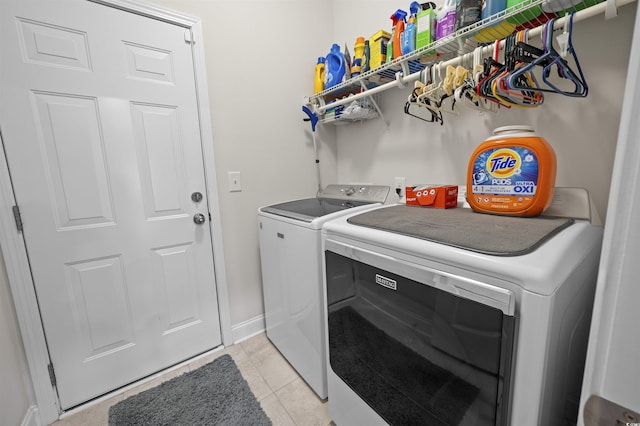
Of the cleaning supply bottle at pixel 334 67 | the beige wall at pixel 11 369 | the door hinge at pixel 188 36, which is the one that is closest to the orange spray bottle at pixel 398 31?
the cleaning supply bottle at pixel 334 67

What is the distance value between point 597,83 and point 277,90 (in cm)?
171

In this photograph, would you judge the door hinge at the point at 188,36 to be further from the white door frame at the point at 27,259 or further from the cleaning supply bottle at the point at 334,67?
the cleaning supply bottle at the point at 334,67

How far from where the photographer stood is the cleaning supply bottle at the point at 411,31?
1272 millimetres

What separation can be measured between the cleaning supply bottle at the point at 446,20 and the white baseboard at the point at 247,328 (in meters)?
2.10

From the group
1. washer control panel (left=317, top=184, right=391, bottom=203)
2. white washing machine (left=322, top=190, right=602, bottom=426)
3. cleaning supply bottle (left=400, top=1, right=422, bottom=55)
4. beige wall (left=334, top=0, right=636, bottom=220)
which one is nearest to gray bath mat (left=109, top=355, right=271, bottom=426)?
white washing machine (left=322, top=190, right=602, bottom=426)

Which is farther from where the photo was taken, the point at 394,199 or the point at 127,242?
the point at 394,199

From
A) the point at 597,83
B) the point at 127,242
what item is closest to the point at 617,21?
the point at 597,83

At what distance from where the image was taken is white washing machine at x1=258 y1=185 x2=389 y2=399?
4.32 feet

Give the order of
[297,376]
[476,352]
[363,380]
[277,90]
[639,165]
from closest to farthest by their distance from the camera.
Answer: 1. [639,165]
2. [476,352]
3. [363,380]
4. [297,376]
5. [277,90]

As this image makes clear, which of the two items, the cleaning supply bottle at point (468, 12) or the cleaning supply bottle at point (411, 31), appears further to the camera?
the cleaning supply bottle at point (411, 31)

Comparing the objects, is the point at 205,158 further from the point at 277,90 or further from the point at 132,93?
the point at 277,90

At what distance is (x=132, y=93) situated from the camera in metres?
1.45

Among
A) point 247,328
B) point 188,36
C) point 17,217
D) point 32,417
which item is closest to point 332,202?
point 247,328

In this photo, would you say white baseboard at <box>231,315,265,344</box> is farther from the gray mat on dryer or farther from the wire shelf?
the wire shelf
